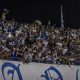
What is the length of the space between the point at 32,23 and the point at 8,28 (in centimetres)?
380

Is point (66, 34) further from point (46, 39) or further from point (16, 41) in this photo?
point (16, 41)

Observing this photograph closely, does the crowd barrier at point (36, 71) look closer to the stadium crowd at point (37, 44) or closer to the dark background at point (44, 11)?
the stadium crowd at point (37, 44)

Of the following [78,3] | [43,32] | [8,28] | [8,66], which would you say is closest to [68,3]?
[78,3]

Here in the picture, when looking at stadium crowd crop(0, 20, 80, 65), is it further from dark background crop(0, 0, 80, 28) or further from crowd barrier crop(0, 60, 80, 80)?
dark background crop(0, 0, 80, 28)

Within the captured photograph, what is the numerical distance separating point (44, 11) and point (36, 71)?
793cm

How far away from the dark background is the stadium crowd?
Answer: 1204 mm

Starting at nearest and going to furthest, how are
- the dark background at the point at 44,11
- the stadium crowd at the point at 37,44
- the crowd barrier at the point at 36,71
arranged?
1. the crowd barrier at the point at 36,71
2. the stadium crowd at the point at 37,44
3. the dark background at the point at 44,11

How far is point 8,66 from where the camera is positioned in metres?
21.2

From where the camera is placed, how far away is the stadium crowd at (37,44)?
21938 millimetres

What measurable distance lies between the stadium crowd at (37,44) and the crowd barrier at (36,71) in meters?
0.28

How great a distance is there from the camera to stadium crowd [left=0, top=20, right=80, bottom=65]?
21.9 metres

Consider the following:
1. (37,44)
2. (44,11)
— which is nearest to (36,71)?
(37,44)

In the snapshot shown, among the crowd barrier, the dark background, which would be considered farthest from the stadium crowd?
the dark background

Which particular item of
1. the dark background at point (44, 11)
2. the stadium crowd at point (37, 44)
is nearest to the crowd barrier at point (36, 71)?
the stadium crowd at point (37, 44)
